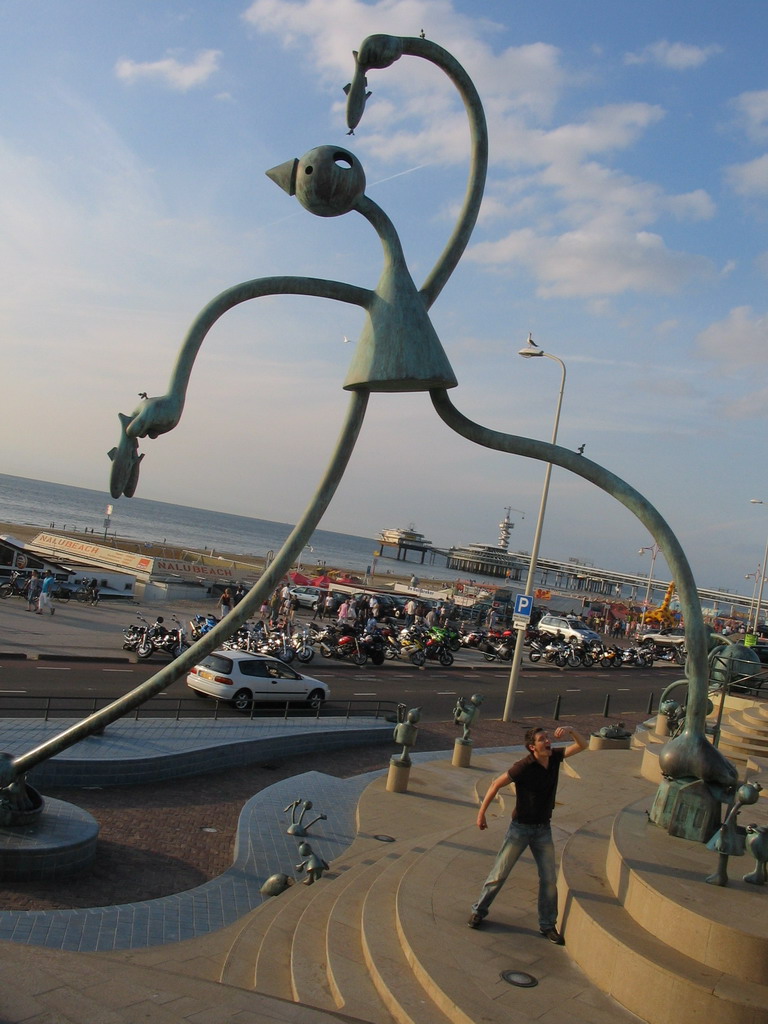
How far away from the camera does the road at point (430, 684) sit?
16375 mm

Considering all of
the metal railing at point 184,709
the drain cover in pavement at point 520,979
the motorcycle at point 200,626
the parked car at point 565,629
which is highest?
the parked car at point 565,629

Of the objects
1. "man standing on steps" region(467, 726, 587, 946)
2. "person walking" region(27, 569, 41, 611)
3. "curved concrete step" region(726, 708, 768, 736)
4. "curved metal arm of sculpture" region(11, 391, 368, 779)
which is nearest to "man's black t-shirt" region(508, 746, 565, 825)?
"man standing on steps" region(467, 726, 587, 946)

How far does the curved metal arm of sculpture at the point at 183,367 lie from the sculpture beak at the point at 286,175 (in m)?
0.75

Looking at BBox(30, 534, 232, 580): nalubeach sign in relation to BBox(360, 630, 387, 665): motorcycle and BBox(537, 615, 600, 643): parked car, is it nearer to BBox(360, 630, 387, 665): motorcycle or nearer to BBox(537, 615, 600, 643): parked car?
BBox(360, 630, 387, 665): motorcycle

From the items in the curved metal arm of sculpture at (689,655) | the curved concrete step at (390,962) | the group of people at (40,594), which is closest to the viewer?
the curved concrete step at (390,962)

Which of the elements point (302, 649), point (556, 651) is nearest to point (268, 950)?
point (302, 649)

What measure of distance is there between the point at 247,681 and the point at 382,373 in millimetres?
11337

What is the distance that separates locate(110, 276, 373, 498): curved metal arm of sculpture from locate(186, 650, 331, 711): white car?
1028cm

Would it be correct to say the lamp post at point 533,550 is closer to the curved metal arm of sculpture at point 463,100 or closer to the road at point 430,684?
the road at point 430,684

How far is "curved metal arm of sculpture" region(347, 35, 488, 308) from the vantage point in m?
6.85

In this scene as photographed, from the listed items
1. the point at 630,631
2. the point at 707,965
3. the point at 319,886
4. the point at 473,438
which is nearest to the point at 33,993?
the point at 319,886

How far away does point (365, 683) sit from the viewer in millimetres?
21875

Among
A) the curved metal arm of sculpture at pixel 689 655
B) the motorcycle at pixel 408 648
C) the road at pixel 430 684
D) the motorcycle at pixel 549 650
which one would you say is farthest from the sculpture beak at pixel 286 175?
the motorcycle at pixel 549 650

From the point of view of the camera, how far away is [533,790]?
5.75 meters
